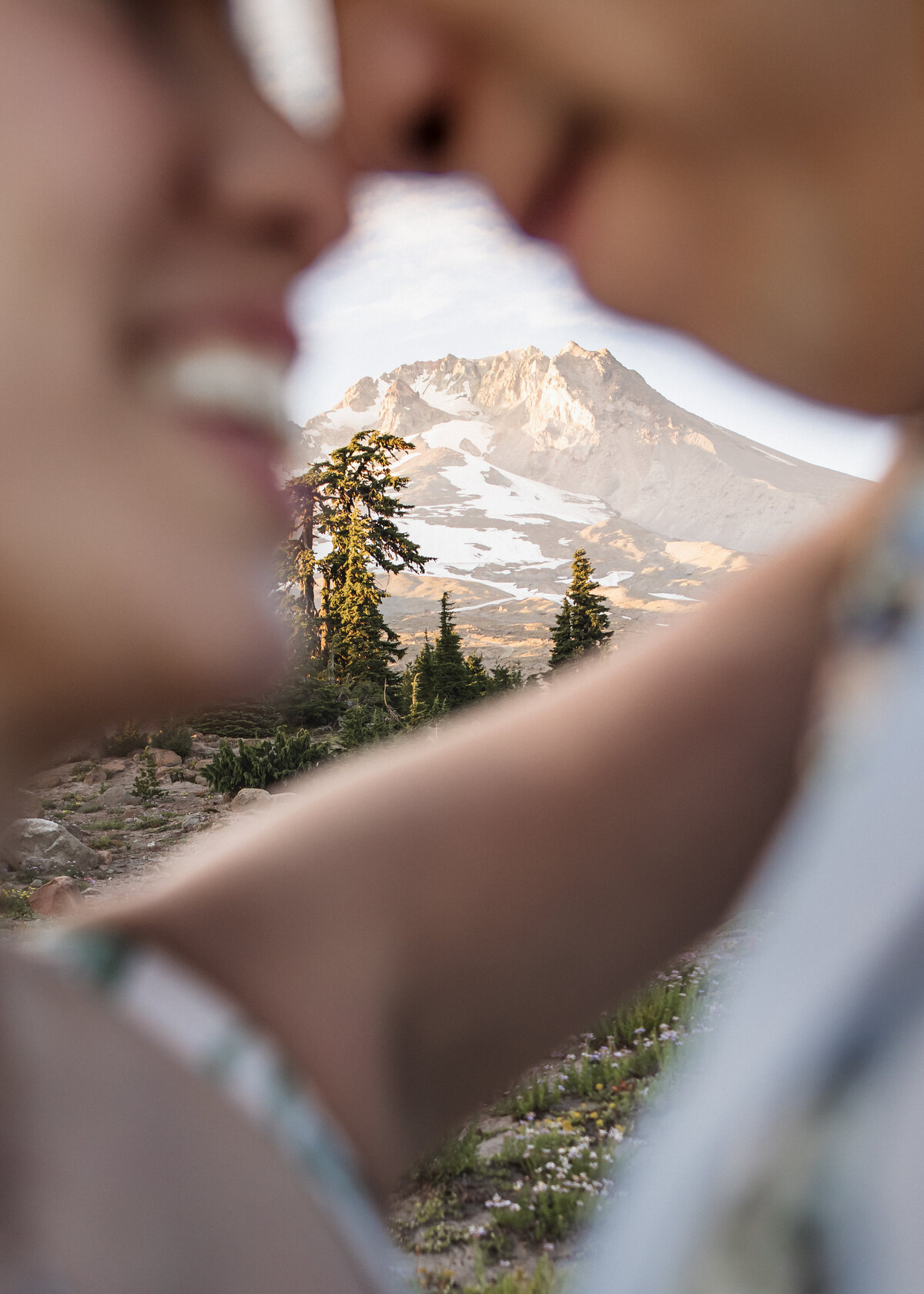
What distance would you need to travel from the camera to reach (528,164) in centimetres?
31

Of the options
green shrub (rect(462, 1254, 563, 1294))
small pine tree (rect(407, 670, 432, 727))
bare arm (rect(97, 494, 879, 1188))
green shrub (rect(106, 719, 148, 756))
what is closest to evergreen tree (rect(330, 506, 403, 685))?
small pine tree (rect(407, 670, 432, 727))

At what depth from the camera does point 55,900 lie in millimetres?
3377

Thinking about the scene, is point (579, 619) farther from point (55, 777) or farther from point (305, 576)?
point (55, 777)

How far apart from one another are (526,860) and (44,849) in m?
4.33

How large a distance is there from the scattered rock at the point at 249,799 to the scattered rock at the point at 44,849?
1.12 meters

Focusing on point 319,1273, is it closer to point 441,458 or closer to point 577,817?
point 577,817

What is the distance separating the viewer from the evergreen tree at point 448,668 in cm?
728

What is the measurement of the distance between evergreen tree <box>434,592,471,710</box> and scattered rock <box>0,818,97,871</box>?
359 centimetres

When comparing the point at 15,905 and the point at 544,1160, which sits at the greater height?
the point at 544,1160

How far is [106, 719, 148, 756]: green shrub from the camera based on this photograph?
6.85 meters

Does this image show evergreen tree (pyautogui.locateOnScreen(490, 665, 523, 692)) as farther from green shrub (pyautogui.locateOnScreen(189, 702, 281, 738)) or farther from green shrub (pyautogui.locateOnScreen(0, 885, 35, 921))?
green shrub (pyautogui.locateOnScreen(0, 885, 35, 921))

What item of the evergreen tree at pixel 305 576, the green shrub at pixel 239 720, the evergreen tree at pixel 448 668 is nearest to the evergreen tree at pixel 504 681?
the evergreen tree at pixel 448 668

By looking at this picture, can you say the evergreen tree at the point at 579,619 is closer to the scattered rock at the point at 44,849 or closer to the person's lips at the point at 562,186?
the scattered rock at the point at 44,849

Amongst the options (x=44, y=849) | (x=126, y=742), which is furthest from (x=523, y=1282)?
(x=126, y=742)
